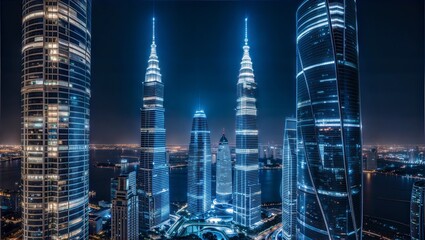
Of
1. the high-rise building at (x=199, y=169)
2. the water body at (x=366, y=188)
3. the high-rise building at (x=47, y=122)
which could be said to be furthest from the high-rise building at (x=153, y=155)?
the high-rise building at (x=47, y=122)

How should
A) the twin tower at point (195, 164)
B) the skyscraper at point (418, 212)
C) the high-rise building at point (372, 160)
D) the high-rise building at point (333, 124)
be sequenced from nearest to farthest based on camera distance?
the high-rise building at point (333, 124) < the skyscraper at point (418, 212) < the twin tower at point (195, 164) < the high-rise building at point (372, 160)

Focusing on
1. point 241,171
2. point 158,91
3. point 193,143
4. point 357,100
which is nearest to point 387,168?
point 241,171

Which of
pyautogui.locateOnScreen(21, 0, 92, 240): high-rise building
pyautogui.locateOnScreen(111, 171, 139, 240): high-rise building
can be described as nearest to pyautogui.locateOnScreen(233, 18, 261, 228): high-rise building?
pyautogui.locateOnScreen(111, 171, 139, 240): high-rise building

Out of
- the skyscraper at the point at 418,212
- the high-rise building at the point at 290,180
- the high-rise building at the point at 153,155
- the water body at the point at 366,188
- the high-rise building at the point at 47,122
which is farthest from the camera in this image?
the water body at the point at 366,188

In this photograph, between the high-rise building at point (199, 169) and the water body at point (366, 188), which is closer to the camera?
the water body at point (366, 188)

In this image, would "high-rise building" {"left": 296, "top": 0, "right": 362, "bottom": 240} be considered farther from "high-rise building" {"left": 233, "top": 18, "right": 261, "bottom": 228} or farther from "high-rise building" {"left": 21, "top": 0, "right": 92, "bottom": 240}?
"high-rise building" {"left": 21, "top": 0, "right": 92, "bottom": 240}

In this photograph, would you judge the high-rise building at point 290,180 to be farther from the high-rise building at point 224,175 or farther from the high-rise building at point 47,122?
the high-rise building at point 47,122
